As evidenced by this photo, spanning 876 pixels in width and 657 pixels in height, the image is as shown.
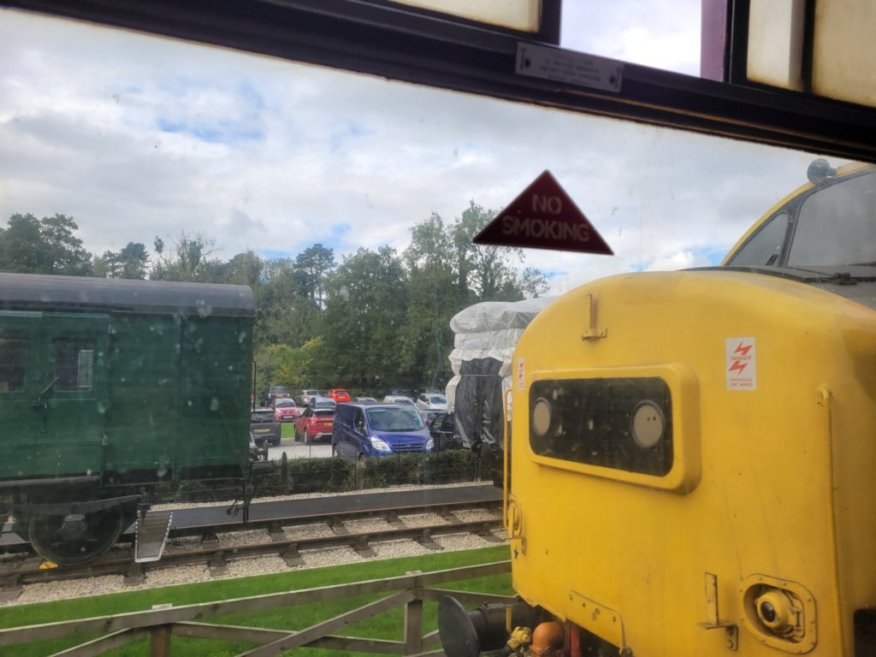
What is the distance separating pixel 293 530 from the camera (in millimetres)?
8656

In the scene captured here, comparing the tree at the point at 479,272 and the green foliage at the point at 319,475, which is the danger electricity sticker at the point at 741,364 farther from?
the green foliage at the point at 319,475

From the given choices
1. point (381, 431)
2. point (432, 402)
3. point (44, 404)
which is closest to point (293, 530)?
point (381, 431)

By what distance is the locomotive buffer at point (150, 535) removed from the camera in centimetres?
743

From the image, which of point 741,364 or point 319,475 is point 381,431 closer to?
point 319,475

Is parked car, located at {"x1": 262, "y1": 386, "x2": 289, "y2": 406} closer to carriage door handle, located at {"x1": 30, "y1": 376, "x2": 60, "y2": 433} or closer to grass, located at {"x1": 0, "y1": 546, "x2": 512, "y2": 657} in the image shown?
carriage door handle, located at {"x1": 30, "y1": 376, "x2": 60, "y2": 433}

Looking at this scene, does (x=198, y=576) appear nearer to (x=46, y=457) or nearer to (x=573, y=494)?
(x=46, y=457)

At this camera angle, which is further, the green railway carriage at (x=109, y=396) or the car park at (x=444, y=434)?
the car park at (x=444, y=434)

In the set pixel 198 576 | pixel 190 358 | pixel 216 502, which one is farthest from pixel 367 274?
pixel 216 502

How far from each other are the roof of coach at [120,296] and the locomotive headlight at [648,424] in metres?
6.64

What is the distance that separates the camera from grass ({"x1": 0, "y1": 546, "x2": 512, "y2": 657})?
4.61 metres

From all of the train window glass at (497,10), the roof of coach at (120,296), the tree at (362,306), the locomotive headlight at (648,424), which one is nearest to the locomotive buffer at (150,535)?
the roof of coach at (120,296)

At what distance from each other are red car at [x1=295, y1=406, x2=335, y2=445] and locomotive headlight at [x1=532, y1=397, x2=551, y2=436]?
960 cm

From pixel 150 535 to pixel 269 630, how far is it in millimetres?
4837

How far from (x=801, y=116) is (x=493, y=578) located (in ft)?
16.0
